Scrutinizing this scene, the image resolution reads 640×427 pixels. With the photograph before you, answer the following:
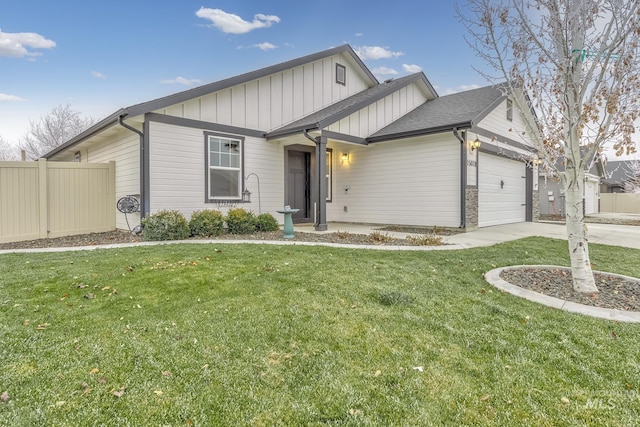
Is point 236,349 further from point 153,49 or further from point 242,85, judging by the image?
point 153,49

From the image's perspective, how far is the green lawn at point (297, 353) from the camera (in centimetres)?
176

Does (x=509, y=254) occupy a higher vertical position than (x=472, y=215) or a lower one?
lower

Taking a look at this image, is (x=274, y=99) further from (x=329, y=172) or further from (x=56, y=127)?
(x=56, y=127)

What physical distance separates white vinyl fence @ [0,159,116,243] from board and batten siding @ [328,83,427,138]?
20.4 feet

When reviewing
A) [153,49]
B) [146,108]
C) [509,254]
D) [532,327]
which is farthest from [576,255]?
[153,49]

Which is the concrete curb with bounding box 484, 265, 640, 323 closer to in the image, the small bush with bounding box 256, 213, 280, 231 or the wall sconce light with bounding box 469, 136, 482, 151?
the small bush with bounding box 256, 213, 280, 231

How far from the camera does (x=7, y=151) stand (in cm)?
2844

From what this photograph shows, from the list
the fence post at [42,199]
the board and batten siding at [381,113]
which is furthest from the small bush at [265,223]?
the fence post at [42,199]

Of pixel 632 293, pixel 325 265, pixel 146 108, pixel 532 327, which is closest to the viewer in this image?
pixel 532 327

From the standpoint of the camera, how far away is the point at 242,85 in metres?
9.09

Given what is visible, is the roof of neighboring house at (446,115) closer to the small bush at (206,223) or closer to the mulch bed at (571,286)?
the mulch bed at (571,286)

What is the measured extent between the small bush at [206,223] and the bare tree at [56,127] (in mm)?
22785

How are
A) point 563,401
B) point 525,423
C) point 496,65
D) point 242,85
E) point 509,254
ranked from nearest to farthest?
point 525,423
point 563,401
point 496,65
point 509,254
point 242,85

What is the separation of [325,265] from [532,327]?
2562mm
